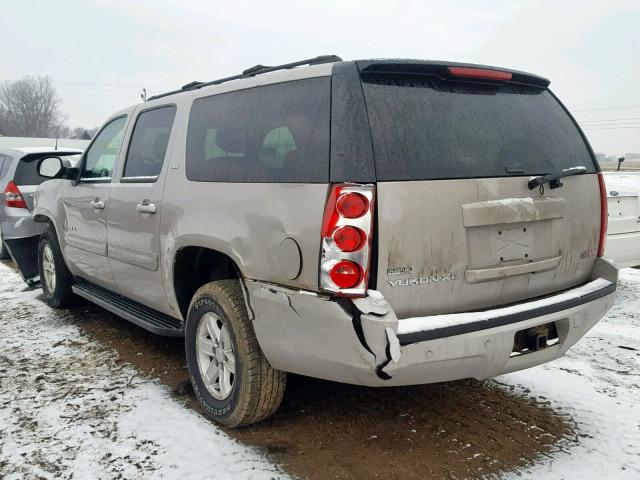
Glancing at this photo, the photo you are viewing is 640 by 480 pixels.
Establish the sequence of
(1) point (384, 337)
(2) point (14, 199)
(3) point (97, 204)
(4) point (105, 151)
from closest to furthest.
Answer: (1) point (384, 337)
(3) point (97, 204)
(4) point (105, 151)
(2) point (14, 199)

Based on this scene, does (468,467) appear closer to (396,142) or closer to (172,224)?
(396,142)

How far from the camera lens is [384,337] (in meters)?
2.20

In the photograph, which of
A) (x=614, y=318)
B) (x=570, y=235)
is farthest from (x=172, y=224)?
(x=614, y=318)

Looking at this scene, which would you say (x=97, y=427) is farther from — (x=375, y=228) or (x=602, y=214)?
(x=602, y=214)

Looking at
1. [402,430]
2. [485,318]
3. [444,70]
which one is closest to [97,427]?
[402,430]

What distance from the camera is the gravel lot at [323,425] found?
2627 millimetres

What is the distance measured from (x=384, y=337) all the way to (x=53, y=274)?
443 centimetres

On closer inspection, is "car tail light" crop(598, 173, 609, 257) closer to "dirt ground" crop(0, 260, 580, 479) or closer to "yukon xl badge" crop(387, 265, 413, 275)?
"dirt ground" crop(0, 260, 580, 479)

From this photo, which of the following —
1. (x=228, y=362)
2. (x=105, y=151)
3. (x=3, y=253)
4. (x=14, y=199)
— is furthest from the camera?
(x=3, y=253)

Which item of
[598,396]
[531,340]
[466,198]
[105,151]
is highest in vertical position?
[105,151]

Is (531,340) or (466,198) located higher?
(466,198)

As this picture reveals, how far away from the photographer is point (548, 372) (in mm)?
3795

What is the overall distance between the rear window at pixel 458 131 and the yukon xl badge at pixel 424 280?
1.45 feet

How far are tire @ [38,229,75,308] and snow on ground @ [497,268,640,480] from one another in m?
4.14
